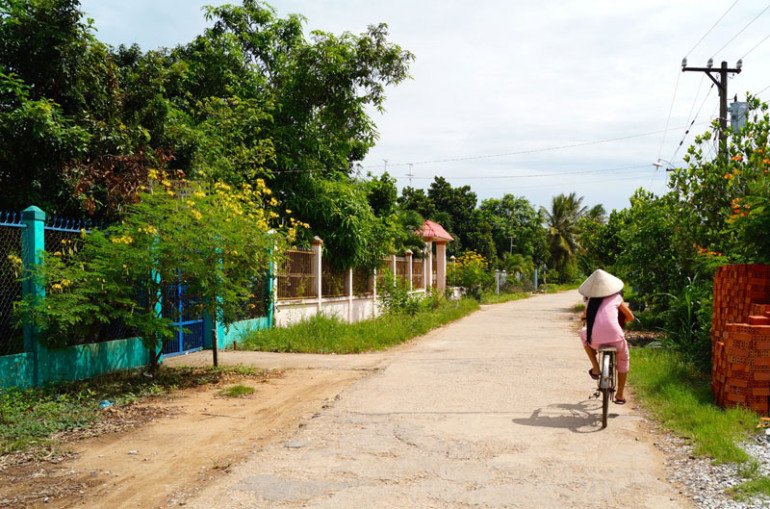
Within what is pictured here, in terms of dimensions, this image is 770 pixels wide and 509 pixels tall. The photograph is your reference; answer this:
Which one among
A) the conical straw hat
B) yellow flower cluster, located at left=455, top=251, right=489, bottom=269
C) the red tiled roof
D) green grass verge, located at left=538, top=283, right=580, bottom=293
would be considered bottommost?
green grass verge, located at left=538, top=283, right=580, bottom=293

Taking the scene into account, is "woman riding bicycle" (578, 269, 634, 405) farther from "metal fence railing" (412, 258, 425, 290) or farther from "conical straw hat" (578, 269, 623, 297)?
"metal fence railing" (412, 258, 425, 290)

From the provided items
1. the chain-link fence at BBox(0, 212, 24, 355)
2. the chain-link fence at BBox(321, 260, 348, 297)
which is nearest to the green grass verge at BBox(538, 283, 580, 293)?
the chain-link fence at BBox(321, 260, 348, 297)

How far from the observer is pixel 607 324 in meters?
7.20

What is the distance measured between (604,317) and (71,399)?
19.9ft

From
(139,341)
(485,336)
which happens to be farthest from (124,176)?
(485,336)

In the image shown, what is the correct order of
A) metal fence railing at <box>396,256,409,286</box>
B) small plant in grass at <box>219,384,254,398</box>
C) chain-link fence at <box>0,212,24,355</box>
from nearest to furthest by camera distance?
chain-link fence at <box>0,212,24,355</box>
small plant in grass at <box>219,384,254,398</box>
metal fence railing at <box>396,256,409,286</box>

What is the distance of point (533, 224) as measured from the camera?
59438 millimetres

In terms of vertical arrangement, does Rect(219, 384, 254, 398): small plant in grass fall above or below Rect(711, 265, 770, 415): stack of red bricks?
below

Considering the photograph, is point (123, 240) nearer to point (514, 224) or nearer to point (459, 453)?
point (459, 453)

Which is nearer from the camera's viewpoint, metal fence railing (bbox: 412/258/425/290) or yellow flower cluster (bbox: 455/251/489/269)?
metal fence railing (bbox: 412/258/425/290)

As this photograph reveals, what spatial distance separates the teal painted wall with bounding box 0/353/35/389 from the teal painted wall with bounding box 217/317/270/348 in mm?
4716

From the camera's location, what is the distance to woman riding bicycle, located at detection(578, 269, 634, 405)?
23.6ft

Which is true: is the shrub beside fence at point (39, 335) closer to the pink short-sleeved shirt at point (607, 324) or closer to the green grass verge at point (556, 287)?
the pink short-sleeved shirt at point (607, 324)

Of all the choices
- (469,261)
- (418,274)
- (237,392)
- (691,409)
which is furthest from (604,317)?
(469,261)
